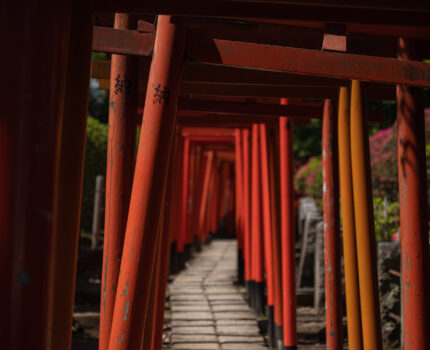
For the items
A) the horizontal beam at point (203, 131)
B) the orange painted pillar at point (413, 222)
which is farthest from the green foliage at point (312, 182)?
the orange painted pillar at point (413, 222)

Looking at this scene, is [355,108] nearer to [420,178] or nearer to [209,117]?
[420,178]

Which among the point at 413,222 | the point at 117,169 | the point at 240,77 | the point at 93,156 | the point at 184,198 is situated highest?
the point at 93,156

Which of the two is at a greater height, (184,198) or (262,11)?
(262,11)

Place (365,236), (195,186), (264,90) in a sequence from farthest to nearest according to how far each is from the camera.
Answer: (195,186)
(264,90)
(365,236)

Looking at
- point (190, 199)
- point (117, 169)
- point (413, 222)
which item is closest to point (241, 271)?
point (190, 199)

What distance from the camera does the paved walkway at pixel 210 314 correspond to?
22.7 feet

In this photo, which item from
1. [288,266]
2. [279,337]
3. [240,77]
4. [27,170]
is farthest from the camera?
[279,337]

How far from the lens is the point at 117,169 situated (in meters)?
3.14

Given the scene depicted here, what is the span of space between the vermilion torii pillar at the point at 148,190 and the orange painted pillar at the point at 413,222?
152 centimetres

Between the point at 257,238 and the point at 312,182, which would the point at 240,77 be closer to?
the point at 257,238

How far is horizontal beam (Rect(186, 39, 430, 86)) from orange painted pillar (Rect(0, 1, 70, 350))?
1432 millimetres

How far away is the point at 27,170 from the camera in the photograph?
1366mm

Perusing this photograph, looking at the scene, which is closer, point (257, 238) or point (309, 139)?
point (257, 238)

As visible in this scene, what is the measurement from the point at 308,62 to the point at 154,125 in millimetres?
928
